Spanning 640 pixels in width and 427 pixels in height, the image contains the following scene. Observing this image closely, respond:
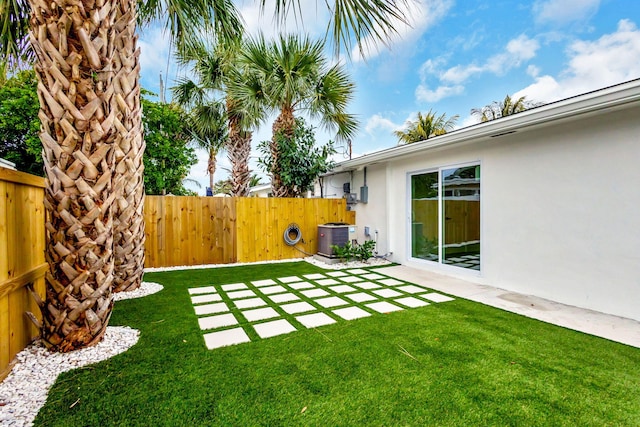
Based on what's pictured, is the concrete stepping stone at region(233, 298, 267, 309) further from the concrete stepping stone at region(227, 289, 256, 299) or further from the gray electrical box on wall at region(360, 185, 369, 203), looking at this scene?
the gray electrical box on wall at region(360, 185, 369, 203)

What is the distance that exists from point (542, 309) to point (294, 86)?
644cm

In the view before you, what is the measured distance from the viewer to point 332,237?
699 centimetres

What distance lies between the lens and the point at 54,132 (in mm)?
2273

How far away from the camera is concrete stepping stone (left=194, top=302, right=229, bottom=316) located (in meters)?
3.55

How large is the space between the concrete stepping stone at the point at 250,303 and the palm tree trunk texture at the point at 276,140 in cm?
441

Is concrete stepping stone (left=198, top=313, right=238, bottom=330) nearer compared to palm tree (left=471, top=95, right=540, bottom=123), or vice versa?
concrete stepping stone (left=198, top=313, right=238, bottom=330)

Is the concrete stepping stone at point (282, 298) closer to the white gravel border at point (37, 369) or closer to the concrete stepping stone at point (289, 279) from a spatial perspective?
the concrete stepping stone at point (289, 279)

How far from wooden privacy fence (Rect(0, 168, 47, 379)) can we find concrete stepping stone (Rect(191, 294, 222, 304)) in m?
1.59

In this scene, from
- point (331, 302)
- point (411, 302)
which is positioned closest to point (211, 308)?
point (331, 302)

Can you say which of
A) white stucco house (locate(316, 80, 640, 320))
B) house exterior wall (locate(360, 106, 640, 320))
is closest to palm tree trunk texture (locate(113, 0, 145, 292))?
white stucco house (locate(316, 80, 640, 320))

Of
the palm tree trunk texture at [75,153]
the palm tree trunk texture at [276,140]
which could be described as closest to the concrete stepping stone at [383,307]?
the palm tree trunk texture at [75,153]

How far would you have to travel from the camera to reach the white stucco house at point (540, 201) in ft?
11.1

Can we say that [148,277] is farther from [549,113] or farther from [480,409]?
[549,113]

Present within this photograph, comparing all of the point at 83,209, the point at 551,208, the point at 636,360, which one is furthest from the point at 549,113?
the point at 83,209
